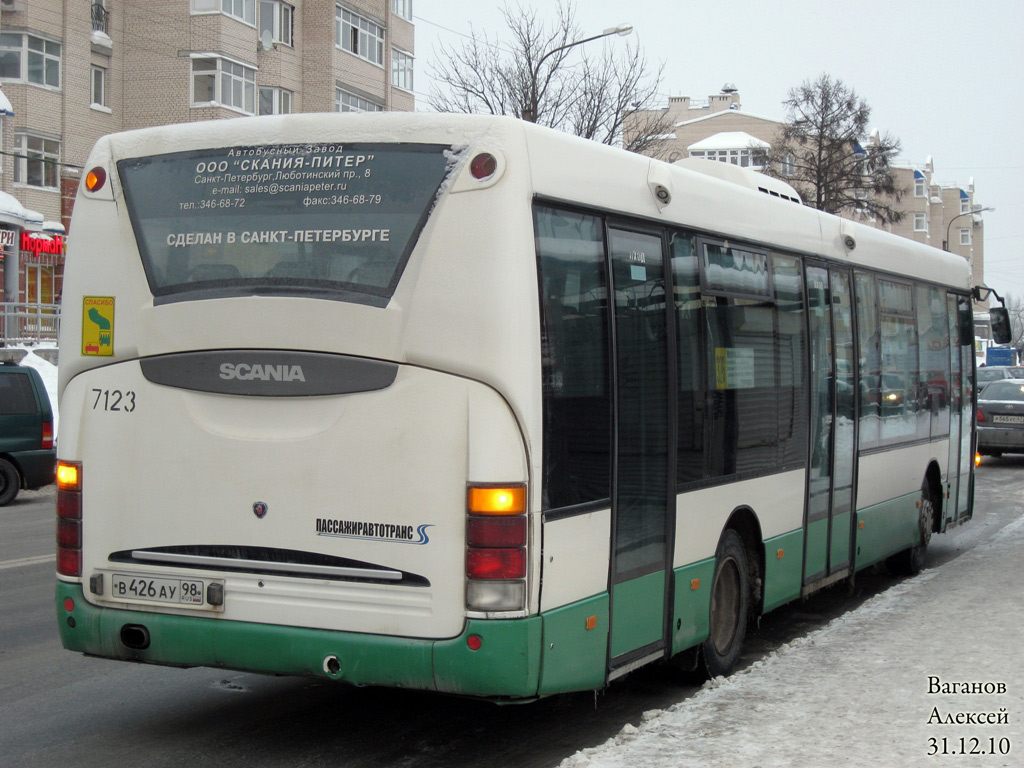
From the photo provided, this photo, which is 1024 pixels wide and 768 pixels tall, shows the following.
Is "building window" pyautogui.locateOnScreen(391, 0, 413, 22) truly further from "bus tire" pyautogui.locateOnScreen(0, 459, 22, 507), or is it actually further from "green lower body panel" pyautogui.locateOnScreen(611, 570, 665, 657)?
"green lower body panel" pyautogui.locateOnScreen(611, 570, 665, 657)

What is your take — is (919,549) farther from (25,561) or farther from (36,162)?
(36,162)

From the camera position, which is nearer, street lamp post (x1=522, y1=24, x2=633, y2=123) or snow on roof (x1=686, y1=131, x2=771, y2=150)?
street lamp post (x1=522, y1=24, x2=633, y2=123)

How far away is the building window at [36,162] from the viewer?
132 ft

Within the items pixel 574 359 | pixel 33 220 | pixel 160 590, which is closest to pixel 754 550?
pixel 574 359

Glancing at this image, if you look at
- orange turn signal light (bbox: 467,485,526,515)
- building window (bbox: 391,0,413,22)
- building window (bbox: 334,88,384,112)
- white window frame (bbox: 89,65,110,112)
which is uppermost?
building window (bbox: 391,0,413,22)

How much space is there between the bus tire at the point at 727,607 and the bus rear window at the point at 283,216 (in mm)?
2952

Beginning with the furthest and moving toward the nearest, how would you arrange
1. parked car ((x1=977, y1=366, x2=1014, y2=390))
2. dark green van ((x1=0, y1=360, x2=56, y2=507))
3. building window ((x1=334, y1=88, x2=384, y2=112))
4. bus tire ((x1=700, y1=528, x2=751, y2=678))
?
1. building window ((x1=334, y1=88, x2=384, y2=112))
2. parked car ((x1=977, y1=366, x2=1014, y2=390))
3. dark green van ((x1=0, y1=360, x2=56, y2=507))
4. bus tire ((x1=700, y1=528, x2=751, y2=678))

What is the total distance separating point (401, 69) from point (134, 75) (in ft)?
42.3

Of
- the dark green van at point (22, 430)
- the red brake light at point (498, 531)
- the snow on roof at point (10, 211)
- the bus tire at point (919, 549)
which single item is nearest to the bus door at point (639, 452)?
the red brake light at point (498, 531)

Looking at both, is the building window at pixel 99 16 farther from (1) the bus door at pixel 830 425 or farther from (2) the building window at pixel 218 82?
(1) the bus door at pixel 830 425

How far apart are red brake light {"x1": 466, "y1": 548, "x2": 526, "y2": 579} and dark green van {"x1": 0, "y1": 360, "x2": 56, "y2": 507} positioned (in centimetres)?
1397

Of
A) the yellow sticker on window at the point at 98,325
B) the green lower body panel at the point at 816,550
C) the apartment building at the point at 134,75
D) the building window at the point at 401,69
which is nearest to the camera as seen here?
the yellow sticker on window at the point at 98,325

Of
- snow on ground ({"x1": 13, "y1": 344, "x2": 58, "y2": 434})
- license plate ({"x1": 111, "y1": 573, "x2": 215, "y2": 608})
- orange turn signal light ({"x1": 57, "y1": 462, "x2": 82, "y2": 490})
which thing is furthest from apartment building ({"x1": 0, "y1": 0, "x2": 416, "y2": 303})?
license plate ({"x1": 111, "y1": 573, "x2": 215, "y2": 608})

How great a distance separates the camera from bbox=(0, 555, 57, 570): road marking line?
37.0 ft
